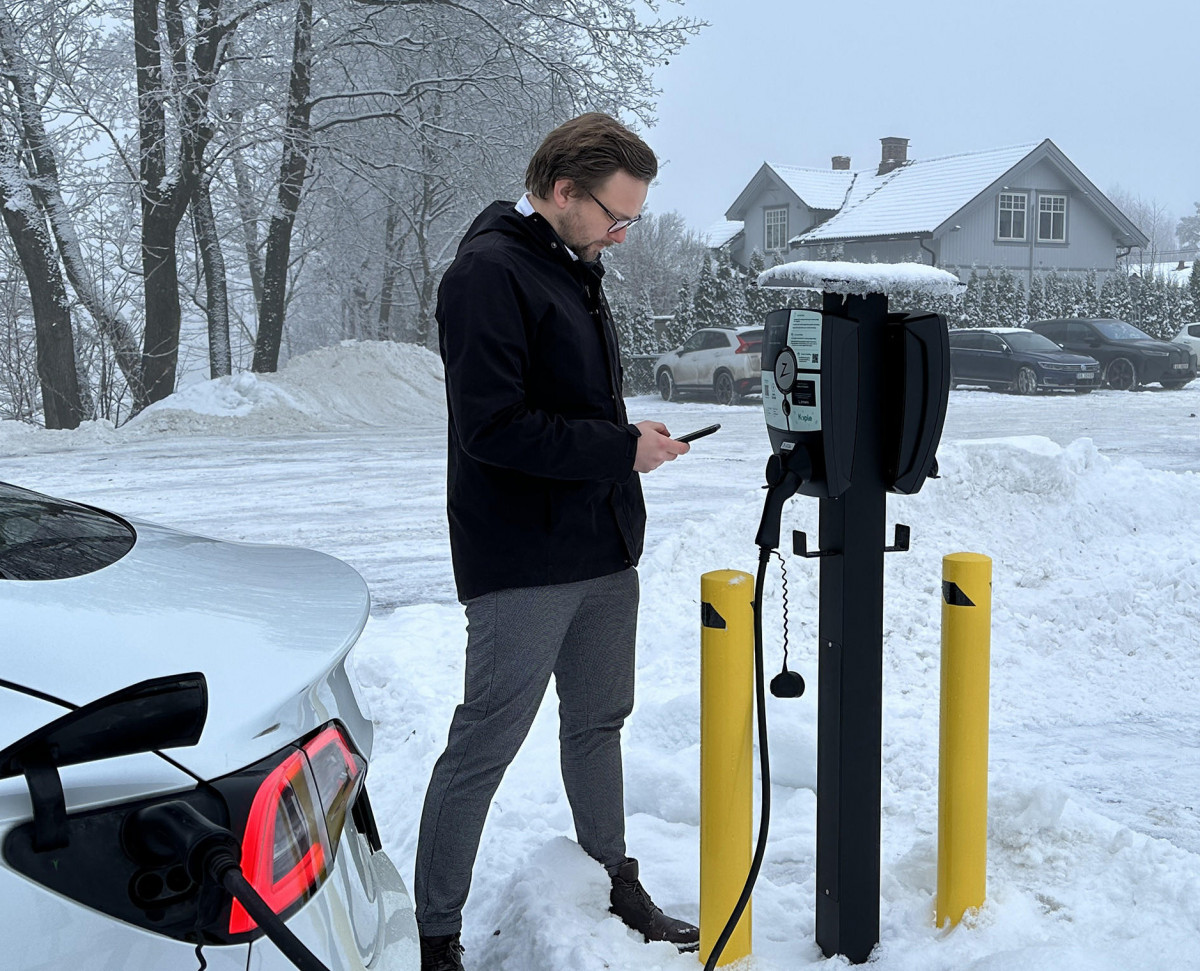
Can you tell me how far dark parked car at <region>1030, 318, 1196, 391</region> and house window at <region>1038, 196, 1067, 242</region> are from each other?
37.5 feet

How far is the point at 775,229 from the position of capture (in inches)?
1517

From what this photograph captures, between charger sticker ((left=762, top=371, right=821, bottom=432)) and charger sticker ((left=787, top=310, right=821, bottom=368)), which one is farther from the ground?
charger sticker ((left=787, top=310, right=821, bottom=368))

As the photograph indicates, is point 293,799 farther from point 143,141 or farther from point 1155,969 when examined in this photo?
point 143,141

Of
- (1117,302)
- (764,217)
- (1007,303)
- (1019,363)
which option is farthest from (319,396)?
(764,217)

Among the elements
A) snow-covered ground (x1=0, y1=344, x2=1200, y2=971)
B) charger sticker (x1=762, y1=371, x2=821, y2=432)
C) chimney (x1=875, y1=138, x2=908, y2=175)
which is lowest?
snow-covered ground (x1=0, y1=344, x2=1200, y2=971)

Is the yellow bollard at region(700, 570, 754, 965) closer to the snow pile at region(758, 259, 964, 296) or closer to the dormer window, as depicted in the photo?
the snow pile at region(758, 259, 964, 296)

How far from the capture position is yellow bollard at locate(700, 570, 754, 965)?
2.40 metres

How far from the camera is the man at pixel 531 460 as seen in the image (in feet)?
7.55

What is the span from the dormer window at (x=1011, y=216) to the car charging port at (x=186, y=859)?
35.6 metres

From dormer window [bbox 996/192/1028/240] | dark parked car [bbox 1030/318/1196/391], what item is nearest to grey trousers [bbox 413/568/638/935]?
dark parked car [bbox 1030/318/1196/391]

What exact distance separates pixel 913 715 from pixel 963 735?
6.00 feet

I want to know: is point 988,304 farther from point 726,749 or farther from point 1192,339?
point 726,749

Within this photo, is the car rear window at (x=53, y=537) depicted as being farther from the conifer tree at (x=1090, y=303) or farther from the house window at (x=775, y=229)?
the house window at (x=775, y=229)

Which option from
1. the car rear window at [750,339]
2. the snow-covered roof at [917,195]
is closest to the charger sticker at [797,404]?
the car rear window at [750,339]
